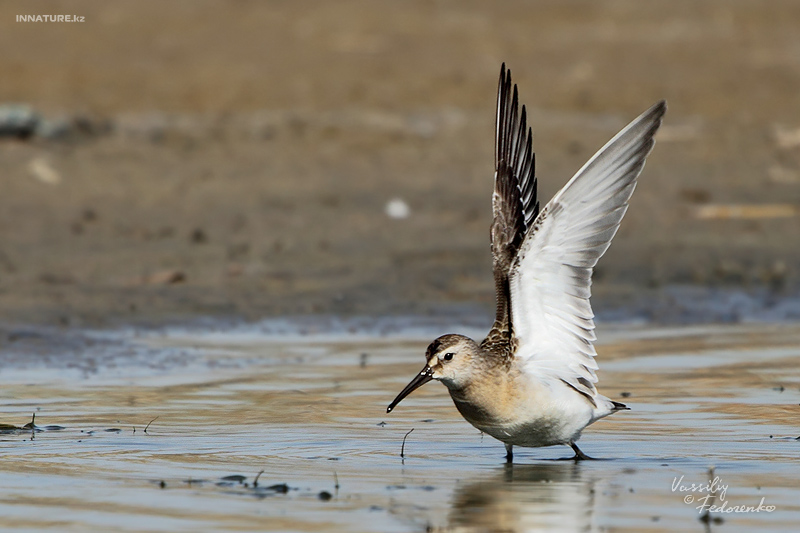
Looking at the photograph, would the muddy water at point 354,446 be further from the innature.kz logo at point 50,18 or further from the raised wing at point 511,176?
the innature.kz logo at point 50,18

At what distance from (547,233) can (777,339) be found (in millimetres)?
4465

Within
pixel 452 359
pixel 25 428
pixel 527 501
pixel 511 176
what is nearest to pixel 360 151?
pixel 511 176

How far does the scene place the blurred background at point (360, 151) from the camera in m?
12.2

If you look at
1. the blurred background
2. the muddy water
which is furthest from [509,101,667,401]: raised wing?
→ the blurred background

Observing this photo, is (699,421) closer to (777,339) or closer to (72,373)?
(777,339)

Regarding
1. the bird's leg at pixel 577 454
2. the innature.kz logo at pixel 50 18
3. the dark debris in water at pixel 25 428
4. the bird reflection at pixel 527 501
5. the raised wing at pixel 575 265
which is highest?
the innature.kz logo at pixel 50 18

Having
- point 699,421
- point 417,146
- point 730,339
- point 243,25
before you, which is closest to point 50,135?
point 417,146

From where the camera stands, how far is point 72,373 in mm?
9141

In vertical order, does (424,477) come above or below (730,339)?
below

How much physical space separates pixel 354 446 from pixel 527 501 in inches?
52.2

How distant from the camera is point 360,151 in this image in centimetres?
1628

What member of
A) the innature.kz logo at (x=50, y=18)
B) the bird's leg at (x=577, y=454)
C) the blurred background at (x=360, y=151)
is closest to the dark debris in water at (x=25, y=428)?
the bird's leg at (x=577, y=454)

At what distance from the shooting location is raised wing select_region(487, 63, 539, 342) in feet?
24.2

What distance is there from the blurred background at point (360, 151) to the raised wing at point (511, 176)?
3837mm
